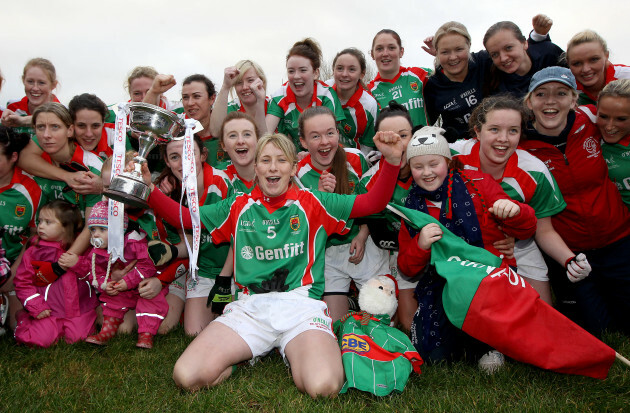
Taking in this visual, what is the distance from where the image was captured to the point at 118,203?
350 cm

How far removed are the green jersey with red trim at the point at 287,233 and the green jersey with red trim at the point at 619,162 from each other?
2.20 m

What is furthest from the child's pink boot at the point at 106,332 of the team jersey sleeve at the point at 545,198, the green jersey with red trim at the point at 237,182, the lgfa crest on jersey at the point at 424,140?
the team jersey sleeve at the point at 545,198

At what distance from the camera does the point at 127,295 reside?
4.18 meters

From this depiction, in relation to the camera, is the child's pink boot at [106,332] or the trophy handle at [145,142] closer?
the trophy handle at [145,142]

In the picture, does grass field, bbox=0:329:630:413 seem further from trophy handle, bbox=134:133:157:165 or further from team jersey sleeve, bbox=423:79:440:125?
team jersey sleeve, bbox=423:79:440:125

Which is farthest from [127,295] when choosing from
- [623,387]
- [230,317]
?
[623,387]

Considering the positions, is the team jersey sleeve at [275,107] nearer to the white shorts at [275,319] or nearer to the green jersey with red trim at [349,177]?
the green jersey with red trim at [349,177]

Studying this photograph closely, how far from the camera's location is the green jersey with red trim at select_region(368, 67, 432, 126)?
5488 millimetres

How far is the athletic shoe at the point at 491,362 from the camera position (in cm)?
310

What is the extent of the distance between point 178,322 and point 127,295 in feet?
1.83

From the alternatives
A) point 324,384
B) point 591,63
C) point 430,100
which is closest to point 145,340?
point 324,384

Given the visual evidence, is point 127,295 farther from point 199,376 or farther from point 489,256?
point 489,256

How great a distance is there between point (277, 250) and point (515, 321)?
161 centimetres

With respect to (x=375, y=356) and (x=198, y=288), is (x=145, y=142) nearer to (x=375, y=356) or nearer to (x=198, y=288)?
(x=198, y=288)
